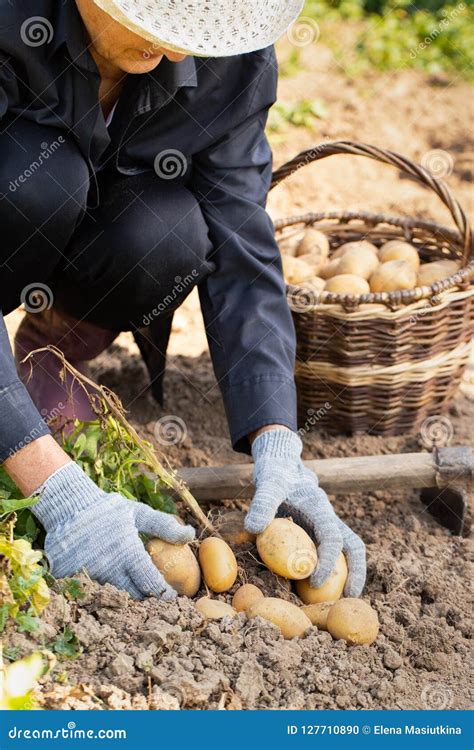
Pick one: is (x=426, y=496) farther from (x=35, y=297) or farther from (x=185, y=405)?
(x=35, y=297)

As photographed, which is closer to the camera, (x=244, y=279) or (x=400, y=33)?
(x=244, y=279)

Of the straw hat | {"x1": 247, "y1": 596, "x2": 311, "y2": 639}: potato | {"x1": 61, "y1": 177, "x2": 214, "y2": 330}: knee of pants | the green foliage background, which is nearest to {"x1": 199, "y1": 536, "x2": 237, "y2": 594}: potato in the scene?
{"x1": 247, "y1": 596, "x2": 311, "y2": 639}: potato

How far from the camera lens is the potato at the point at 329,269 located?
286cm

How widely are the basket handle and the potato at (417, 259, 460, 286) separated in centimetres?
6

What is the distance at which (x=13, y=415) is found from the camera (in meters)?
1.79

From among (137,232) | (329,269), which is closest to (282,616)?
(137,232)

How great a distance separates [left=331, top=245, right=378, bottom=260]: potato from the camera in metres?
2.88

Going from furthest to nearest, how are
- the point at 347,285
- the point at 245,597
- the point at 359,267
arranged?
the point at 359,267 → the point at 347,285 → the point at 245,597

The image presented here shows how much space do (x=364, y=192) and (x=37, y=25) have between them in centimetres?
263

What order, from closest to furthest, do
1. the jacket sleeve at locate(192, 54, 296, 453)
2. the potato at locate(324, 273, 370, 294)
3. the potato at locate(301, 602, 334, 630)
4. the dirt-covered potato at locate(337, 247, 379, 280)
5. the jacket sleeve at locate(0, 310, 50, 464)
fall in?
the jacket sleeve at locate(0, 310, 50, 464)
the potato at locate(301, 602, 334, 630)
the jacket sleeve at locate(192, 54, 296, 453)
the potato at locate(324, 273, 370, 294)
the dirt-covered potato at locate(337, 247, 379, 280)

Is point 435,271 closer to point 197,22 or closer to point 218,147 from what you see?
point 218,147

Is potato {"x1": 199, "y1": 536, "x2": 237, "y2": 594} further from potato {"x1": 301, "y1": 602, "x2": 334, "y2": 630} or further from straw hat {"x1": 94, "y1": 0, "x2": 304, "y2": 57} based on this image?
straw hat {"x1": 94, "y1": 0, "x2": 304, "y2": 57}

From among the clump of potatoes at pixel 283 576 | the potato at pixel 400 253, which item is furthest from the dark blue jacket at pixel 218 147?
the potato at pixel 400 253

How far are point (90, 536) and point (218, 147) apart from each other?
3.17ft
